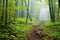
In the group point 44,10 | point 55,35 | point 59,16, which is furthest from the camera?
point 44,10

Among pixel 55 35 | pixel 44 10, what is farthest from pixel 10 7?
pixel 44 10

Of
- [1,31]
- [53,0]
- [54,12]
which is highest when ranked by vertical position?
[53,0]

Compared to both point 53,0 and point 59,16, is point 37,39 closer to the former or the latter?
point 59,16

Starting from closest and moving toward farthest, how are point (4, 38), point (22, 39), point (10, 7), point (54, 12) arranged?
point (4, 38)
point (22, 39)
point (10, 7)
point (54, 12)

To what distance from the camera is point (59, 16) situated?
20297 mm

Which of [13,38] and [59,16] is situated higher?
[59,16]

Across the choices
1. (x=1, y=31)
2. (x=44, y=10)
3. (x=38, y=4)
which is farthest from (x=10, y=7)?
(x=44, y=10)

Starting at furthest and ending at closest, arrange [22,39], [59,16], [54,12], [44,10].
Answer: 1. [44,10]
2. [54,12]
3. [59,16]
4. [22,39]

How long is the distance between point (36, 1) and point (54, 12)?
2887cm

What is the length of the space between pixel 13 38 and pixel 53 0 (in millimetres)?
11942

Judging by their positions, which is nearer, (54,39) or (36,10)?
(54,39)

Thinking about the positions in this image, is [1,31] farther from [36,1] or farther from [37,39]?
[36,1]

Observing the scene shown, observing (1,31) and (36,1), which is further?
(36,1)

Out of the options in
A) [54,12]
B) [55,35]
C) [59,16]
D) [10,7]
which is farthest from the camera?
[54,12]
